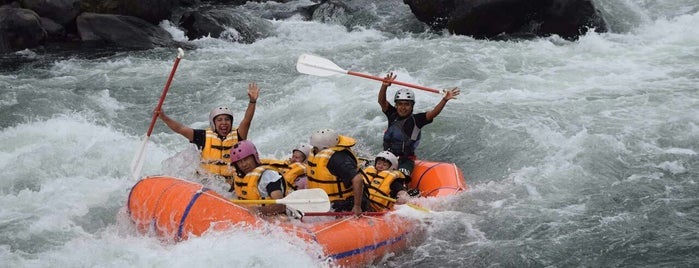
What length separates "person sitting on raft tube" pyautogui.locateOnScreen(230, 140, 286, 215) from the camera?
5.84m

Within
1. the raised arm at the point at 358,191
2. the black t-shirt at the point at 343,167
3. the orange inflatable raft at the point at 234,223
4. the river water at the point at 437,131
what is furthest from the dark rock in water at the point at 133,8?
the raised arm at the point at 358,191

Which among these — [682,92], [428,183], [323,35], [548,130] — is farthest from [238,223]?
[323,35]

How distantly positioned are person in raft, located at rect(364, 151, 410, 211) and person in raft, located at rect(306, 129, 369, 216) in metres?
0.34

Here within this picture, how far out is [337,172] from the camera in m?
5.95

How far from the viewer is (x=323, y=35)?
15062 millimetres

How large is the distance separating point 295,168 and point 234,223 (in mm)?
1116

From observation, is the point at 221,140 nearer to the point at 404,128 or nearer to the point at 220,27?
the point at 404,128

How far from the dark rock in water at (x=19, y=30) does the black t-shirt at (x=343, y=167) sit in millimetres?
9740

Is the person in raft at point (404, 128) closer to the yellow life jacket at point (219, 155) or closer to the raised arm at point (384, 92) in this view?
the raised arm at point (384, 92)

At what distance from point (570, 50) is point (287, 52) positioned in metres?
4.89

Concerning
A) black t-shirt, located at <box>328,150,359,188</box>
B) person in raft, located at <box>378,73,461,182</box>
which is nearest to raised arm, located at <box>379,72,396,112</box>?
person in raft, located at <box>378,73,461,182</box>

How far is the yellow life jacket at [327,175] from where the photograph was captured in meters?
6.00

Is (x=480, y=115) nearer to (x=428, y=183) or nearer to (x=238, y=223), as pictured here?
(x=428, y=183)

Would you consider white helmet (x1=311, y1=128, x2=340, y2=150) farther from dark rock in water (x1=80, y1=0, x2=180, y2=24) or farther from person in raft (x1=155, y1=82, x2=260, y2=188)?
dark rock in water (x1=80, y1=0, x2=180, y2=24)
